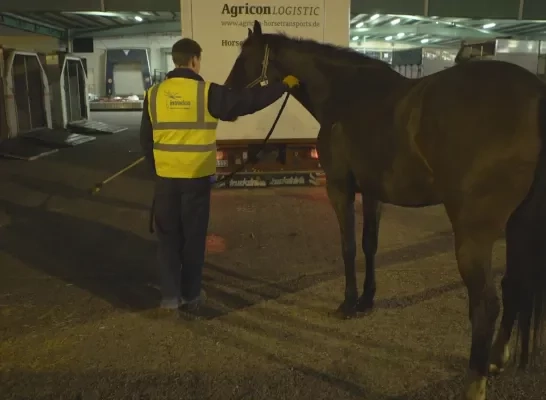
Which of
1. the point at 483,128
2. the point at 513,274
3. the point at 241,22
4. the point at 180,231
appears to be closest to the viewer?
the point at 483,128

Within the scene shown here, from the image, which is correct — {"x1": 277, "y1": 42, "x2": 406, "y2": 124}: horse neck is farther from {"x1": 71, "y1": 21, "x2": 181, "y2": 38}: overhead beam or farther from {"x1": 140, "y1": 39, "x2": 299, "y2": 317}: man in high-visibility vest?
{"x1": 71, "y1": 21, "x2": 181, "y2": 38}: overhead beam

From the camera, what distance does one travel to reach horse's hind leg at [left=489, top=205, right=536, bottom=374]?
2912mm

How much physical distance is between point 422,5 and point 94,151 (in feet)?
34.1

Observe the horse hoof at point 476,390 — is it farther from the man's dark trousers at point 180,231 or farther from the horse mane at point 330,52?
the horse mane at point 330,52

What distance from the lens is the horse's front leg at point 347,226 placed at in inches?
156

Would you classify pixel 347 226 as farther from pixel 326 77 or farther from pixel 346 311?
pixel 326 77

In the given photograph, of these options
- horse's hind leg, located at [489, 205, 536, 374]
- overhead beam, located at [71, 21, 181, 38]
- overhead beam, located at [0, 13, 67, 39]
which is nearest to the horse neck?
horse's hind leg, located at [489, 205, 536, 374]

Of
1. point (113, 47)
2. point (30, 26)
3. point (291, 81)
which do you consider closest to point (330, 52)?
point (291, 81)

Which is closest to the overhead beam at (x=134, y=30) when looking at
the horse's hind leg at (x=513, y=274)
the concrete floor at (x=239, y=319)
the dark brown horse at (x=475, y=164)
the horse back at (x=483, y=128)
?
the concrete floor at (x=239, y=319)

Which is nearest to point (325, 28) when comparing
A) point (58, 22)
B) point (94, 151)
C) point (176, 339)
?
point (176, 339)

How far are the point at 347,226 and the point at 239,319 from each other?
1128 mm

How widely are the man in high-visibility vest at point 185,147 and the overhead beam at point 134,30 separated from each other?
27.0 m

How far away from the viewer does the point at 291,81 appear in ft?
13.6

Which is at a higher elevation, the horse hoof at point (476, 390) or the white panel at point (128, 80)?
the white panel at point (128, 80)
